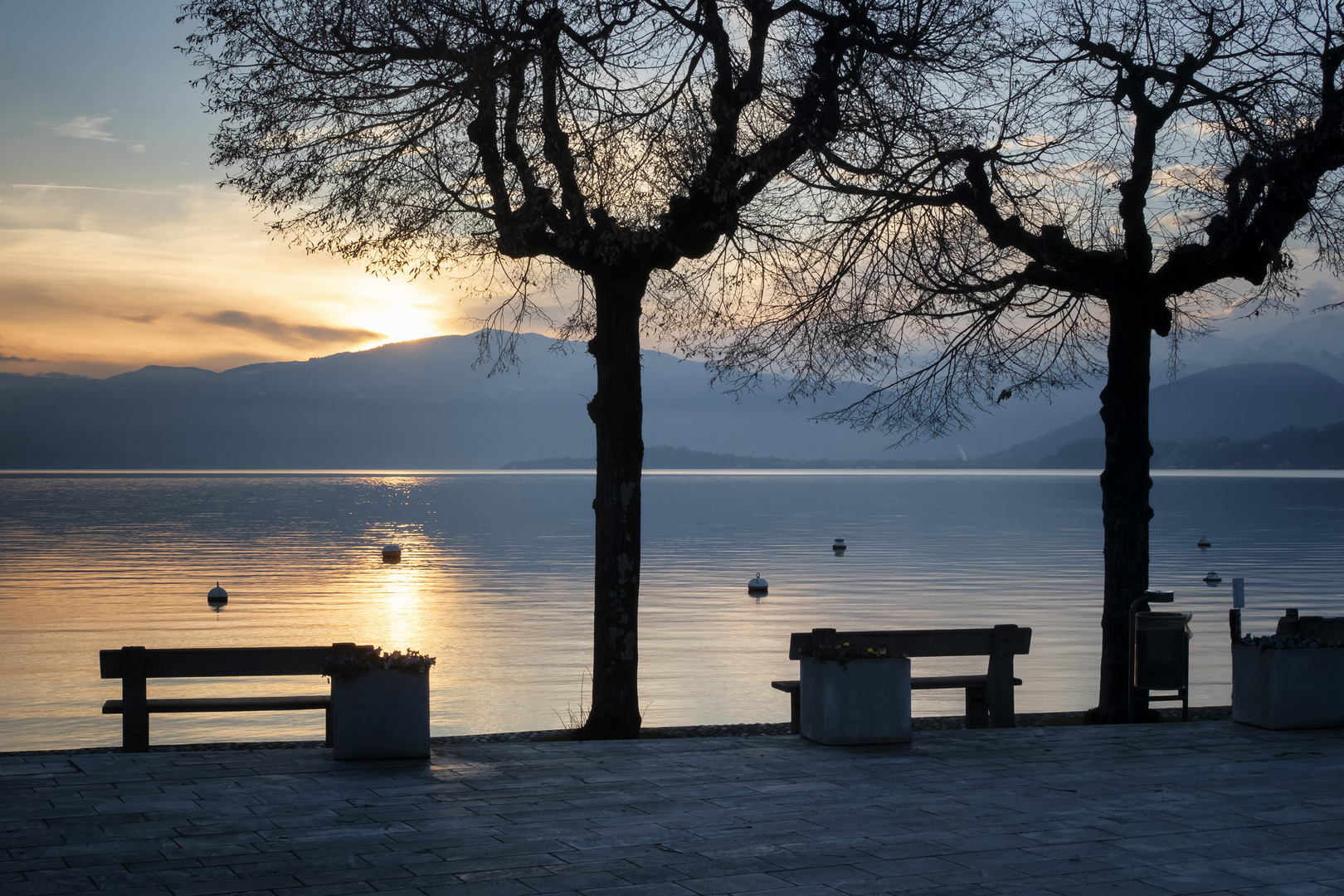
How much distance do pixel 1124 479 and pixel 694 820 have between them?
841 centimetres

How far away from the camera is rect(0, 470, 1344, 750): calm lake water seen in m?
21.6

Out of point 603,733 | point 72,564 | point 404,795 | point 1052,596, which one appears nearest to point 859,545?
point 1052,596

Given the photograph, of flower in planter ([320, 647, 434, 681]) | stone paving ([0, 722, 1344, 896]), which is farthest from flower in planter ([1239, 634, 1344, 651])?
flower in planter ([320, 647, 434, 681])

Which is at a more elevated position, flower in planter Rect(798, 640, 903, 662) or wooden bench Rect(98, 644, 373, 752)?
flower in planter Rect(798, 640, 903, 662)

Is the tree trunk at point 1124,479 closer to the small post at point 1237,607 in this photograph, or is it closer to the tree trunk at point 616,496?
the small post at point 1237,607

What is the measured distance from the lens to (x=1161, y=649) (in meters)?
12.1

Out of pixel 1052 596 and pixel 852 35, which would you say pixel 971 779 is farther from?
pixel 1052 596

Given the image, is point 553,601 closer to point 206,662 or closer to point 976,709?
point 976,709

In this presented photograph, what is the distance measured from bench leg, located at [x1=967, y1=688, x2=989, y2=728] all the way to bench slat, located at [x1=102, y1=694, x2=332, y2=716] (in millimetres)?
6441

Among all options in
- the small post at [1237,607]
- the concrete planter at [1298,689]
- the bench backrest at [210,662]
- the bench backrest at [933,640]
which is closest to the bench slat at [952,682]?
the bench backrest at [933,640]

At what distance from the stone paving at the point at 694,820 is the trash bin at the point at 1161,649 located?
2.02 metres

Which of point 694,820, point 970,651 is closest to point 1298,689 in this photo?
point 970,651

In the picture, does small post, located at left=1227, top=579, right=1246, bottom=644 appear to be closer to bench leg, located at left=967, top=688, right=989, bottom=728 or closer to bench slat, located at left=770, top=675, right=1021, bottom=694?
bench slat, located at left=770, top=675, right=1021, bottom=694

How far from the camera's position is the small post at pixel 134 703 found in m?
9.95
